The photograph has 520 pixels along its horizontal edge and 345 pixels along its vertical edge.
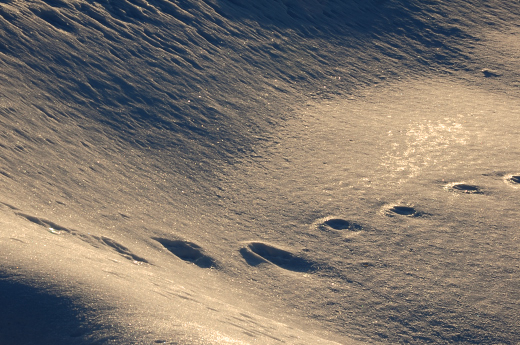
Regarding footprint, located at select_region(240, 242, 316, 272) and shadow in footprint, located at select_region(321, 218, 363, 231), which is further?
shadow in footprint, located at select_region(321, 218, 363, 231)

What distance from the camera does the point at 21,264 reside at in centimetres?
244

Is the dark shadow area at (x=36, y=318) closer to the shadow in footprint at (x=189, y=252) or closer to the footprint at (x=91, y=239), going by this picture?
the footprint at (x=91, y=239)

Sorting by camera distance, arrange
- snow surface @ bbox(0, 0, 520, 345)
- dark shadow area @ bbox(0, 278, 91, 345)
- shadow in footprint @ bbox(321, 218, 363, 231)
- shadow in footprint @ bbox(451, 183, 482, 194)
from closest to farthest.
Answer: dark shadow area @ bbox(0, 278, 91, 345) < snow surface @ bbox(0, 0, 520, 345) < shadow in footprint @ bbox(321, 218, 363, 231) < shadow in footprint @ bbox(451, 183, 482, 194)

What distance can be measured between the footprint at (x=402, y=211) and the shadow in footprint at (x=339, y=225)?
1.21ft

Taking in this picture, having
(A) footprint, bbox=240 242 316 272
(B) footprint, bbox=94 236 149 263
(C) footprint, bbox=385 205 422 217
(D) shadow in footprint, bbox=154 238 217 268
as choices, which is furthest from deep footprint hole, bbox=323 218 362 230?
(B) footprint, bbox=94 236 149 263

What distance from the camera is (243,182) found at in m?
4.84

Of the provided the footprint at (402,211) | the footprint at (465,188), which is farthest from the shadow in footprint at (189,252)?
the footprint at (465,188)

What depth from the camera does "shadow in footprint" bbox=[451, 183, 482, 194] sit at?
4770mm

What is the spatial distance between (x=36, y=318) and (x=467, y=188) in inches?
157

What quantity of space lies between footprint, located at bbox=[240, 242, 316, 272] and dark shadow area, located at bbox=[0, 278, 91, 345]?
6.05 ft

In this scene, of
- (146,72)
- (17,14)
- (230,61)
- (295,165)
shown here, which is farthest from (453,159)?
(17,14)

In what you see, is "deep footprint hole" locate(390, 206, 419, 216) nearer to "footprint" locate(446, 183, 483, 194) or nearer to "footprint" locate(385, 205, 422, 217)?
"footprint" locate(385, 205, 422, 217)

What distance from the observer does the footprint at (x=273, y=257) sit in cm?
387

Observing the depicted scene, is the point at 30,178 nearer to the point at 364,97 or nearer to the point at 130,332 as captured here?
the point at 130,332
